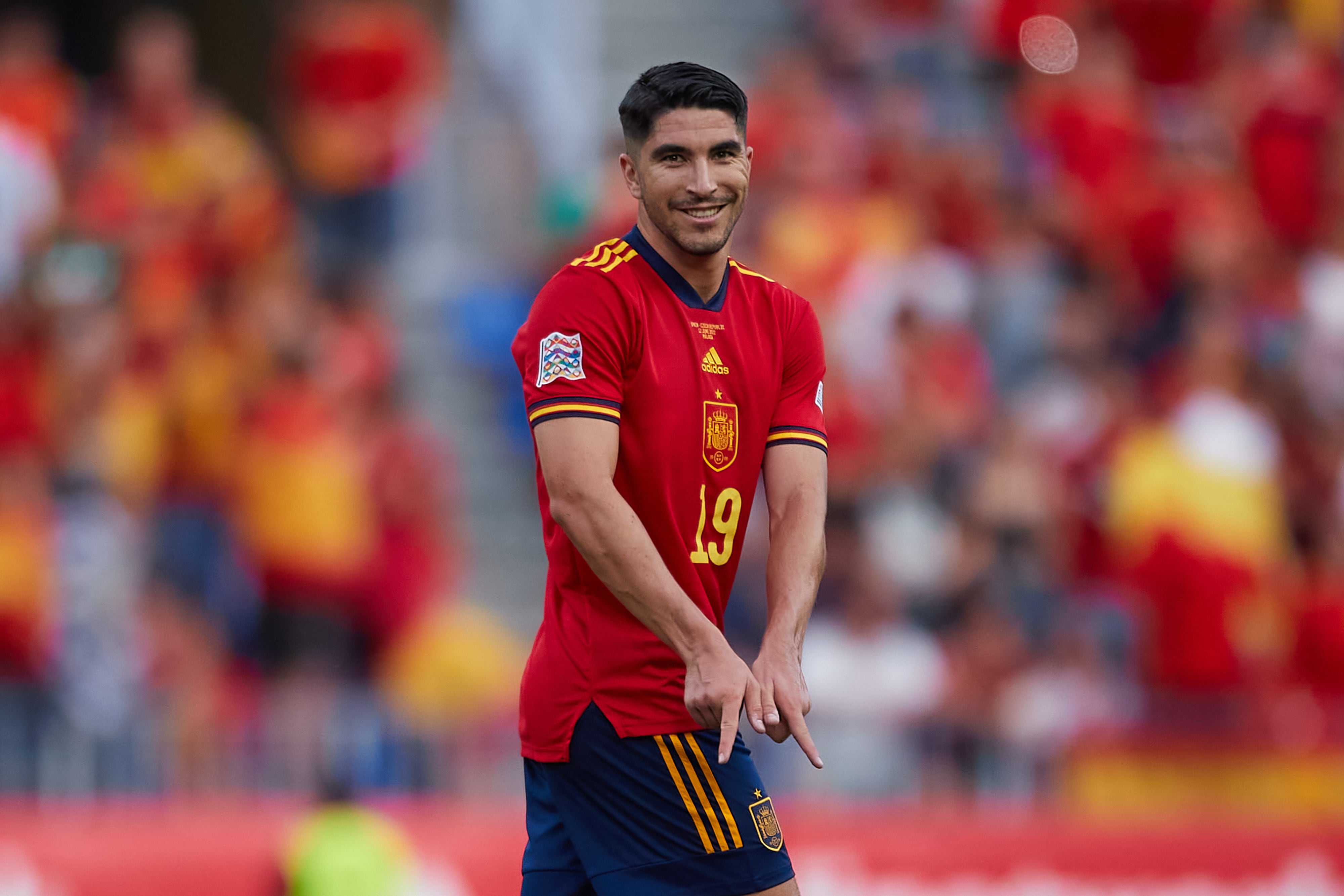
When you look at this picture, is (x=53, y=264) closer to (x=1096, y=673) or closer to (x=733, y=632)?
(x=733, y=632)

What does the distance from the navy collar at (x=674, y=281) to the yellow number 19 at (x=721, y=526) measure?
A: 16.5 inches

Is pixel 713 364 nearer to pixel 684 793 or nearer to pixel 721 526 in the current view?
pixel 721 526

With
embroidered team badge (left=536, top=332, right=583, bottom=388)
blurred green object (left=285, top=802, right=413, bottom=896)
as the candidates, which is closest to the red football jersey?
embroidered team badge (left=536, top=332, right=583, bottom=388)

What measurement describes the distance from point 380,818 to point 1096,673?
3836 mm

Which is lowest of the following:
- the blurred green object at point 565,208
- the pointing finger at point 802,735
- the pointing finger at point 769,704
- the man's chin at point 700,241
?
the pointing finger at point 802,735

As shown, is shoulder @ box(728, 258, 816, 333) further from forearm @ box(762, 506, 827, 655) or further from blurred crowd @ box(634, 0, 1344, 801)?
blurred crowd @ box(634, 0, 1344, 801)

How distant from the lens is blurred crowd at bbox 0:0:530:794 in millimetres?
9117

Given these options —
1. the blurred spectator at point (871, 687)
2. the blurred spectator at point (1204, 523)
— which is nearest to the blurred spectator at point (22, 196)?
the blurred spectator at point (871, 687)

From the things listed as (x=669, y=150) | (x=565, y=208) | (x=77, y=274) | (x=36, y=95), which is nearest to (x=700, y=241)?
(x=669, y=150)

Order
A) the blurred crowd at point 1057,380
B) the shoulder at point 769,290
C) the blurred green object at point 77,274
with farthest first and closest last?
the blurred crowd at point 1057,380 → the blurred green object at point 77,274 → the shoulder at point 769,290

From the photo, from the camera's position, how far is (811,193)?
12.0 m

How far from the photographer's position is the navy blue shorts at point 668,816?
433 centimetres

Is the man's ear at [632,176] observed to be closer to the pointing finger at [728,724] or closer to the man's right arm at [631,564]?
the man's right arm at [631,564]

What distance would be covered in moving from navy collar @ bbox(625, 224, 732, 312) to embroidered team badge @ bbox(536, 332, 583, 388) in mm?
303
